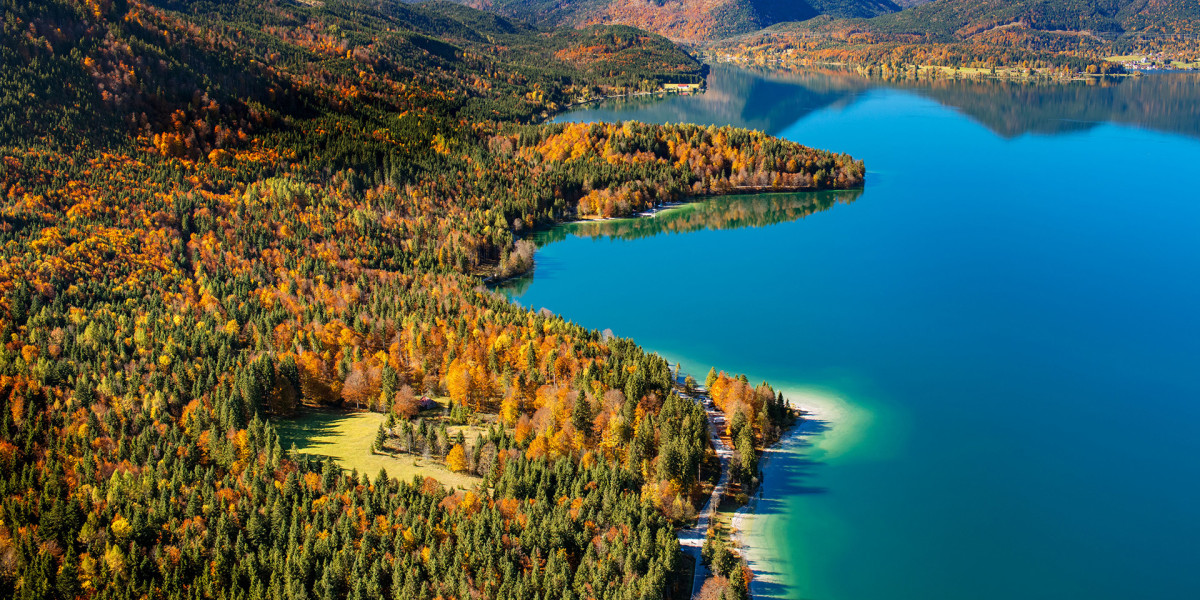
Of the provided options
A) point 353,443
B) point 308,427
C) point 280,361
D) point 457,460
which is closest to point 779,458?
point 457,460

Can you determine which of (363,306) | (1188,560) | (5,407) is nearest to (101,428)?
(5,407)

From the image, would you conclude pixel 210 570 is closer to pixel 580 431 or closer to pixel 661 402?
pixel 580 431

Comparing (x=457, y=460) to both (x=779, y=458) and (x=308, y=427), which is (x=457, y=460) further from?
(x=779, y=458)

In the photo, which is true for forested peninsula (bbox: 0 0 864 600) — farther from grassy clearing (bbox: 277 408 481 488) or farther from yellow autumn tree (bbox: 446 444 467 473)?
grassy clearing (bbox: 277 408 481 488)

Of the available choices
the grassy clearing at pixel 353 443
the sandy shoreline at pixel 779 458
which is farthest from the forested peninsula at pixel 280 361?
the sandy shoreline at pixel 779 458

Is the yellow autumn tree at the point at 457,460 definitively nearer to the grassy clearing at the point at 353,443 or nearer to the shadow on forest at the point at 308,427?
the grassy clearing at the point at 353,443

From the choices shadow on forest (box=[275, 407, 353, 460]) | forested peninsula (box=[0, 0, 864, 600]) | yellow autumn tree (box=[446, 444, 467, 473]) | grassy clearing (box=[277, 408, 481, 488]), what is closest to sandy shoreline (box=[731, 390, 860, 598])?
forested peninsula (box=[0, 0, 864, 600])

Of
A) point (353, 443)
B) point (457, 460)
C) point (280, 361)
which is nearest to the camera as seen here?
point (457, 460)
